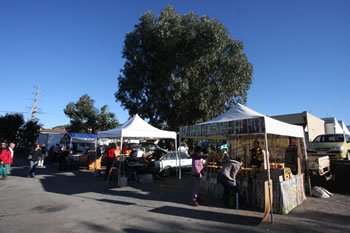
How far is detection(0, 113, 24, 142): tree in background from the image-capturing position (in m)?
26.8

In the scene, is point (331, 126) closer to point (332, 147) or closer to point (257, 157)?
point (332, 147)

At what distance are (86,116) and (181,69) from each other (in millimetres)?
21219

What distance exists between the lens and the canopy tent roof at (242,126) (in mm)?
5412

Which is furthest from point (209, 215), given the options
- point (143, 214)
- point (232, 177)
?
point (143, 214)

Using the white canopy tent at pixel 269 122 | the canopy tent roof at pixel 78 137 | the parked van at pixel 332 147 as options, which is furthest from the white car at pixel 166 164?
the canopy tent roof at pixel 78 137

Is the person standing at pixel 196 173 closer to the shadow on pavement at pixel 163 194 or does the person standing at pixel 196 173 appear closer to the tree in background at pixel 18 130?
the shadow on pavement at pixel 163 194

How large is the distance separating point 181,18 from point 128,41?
14.6 feet

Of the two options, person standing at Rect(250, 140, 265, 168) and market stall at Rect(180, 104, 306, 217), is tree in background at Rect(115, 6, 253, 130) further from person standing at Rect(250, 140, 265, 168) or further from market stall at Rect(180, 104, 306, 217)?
person standing at Rect(250, 140, 265, 168)

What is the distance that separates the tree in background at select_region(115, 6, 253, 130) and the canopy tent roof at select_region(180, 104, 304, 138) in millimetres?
6759

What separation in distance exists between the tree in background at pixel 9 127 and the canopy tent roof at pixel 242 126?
2813 cm

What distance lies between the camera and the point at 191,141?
18422mm

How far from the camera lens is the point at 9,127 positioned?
2680cm

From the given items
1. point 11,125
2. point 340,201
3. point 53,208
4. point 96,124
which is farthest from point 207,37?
A: point 11,125

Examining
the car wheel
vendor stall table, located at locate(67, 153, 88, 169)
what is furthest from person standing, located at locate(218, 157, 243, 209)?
vendor stall table, located at locate(67, 153, 88, 169)
